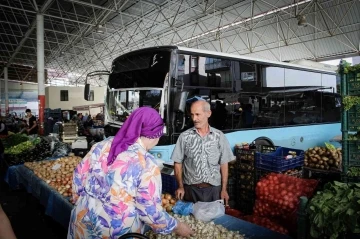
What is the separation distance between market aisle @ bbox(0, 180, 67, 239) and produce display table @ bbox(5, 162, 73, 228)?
326 millimetres

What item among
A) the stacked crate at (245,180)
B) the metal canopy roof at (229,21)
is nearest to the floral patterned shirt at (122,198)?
the stacked crate at (245,180)

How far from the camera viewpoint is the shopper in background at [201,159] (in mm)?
3240

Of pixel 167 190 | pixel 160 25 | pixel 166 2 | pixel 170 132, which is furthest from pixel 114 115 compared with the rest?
pixel 160 25

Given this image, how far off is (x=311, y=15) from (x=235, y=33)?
5443 millimetres

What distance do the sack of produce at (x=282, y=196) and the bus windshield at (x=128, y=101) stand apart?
2561mm

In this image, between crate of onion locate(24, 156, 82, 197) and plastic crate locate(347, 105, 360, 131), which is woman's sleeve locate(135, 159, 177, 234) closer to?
plastic crate locate(347, 105, 360, 131)

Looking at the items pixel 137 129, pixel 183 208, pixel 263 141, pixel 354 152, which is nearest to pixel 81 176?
pixel 137 129

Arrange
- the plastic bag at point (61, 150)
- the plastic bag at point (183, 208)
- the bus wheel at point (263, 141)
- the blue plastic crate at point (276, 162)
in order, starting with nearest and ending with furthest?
the plastic bag at point (183, 208)
the blue plastic crate at point (276, 162)
the bus wheel at point (263, 141)
the plastic bag at point (61, 150)

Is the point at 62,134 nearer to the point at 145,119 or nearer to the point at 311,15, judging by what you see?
the point at 145,119

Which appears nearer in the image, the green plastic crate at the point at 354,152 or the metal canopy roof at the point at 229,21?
the green plastic crate at the point at 354,152

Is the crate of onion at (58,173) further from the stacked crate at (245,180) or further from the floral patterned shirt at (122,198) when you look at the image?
the stacked crate at (245,180)

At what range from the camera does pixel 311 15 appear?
14.6 metres

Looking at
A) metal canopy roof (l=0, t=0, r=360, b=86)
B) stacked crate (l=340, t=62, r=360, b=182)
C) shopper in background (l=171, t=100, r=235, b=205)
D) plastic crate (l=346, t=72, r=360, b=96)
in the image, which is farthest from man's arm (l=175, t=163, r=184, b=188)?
metal canopy roof (l=0, t=0, r=360, b=86)

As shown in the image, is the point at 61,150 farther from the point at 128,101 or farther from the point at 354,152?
the point at 354,152
